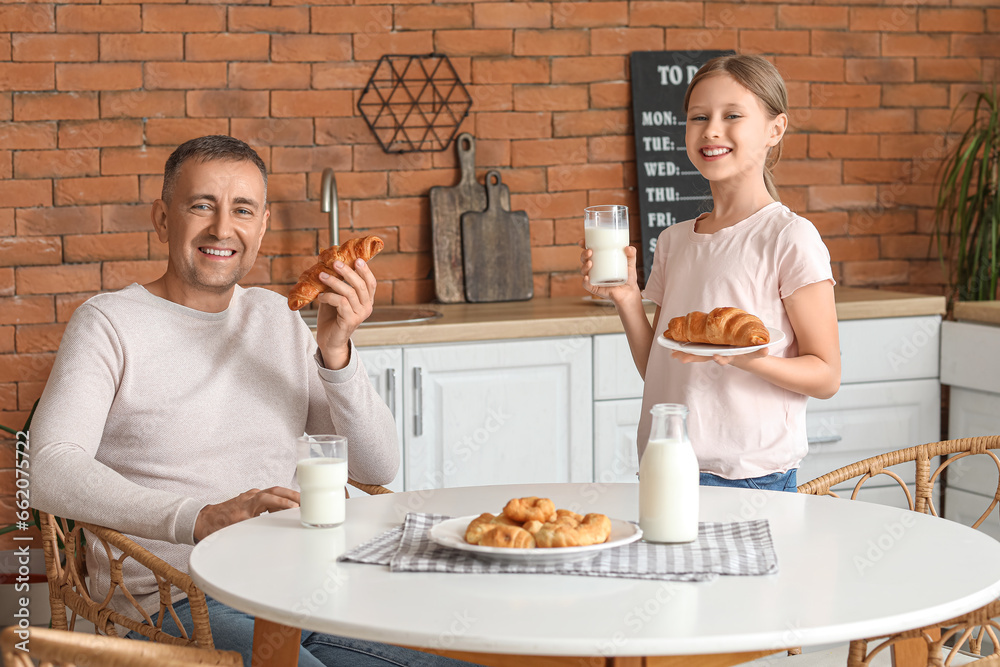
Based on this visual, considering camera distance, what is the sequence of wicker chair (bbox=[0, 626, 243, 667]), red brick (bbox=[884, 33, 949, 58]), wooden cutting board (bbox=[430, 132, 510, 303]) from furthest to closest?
red brick (bbox=[884, 33, 949, 58]), wooden cutting board (bbox=[430, 132, 510, 303]), wicker chair (bbox=[0, 626, 243, 667])

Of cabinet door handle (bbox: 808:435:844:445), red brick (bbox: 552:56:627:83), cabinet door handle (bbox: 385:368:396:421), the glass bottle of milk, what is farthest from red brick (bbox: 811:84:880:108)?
the glass bottle of milk

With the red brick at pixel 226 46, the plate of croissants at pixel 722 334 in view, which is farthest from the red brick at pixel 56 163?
the plate of croissants at pixel 722 334

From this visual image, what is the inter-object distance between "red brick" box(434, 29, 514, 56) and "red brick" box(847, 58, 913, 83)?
1.19m

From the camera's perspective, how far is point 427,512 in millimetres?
1412

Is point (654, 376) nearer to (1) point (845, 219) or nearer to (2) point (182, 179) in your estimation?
(2) point (182, 179)

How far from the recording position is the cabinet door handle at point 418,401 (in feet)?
8.73

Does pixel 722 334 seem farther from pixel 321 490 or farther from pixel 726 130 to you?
pixel 321 490

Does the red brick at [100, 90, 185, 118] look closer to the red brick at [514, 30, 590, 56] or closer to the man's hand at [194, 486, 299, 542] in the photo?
the red brick at [514, 30, 590, 56]

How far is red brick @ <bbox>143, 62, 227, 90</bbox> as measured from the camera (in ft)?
9.65

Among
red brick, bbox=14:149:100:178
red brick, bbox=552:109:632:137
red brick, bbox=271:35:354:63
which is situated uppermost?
red brick, bbox=271:35:354:63

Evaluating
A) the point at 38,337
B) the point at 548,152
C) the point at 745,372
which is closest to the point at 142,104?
the point at 38,337

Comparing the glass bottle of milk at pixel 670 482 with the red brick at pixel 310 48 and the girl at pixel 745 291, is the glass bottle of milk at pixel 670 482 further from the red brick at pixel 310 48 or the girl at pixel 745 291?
the red brick at pixel 310 48

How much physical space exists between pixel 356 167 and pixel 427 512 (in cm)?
189

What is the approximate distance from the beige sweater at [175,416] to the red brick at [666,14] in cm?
192
